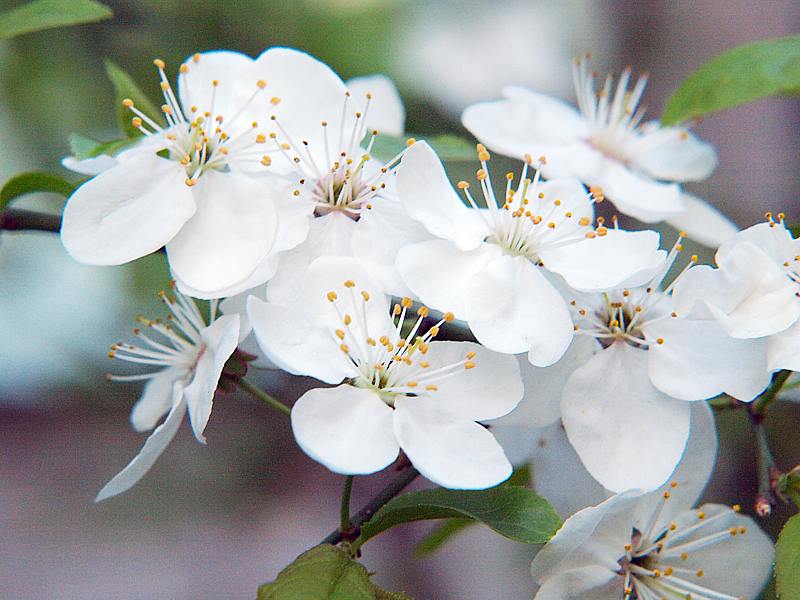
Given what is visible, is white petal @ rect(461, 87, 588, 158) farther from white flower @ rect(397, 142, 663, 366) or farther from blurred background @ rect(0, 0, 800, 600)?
blurred background @ rect(0, 0, 800, 600)

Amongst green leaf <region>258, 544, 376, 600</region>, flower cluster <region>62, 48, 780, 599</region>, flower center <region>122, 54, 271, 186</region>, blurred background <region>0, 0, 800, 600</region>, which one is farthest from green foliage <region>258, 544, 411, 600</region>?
blurred background <region>0, 0, 800, 600</region>

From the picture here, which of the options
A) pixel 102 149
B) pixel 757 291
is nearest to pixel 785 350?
pixel 757 291

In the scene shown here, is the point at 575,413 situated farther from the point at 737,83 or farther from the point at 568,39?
the point at 568,39

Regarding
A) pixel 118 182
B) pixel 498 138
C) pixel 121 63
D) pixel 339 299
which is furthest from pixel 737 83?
pixel 121 63

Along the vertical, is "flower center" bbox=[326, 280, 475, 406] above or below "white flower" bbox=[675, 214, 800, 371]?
below

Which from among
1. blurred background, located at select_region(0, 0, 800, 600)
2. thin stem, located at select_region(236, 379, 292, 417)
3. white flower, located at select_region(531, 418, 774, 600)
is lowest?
blurred background, located at select_region(0, 0, 800, 600)
